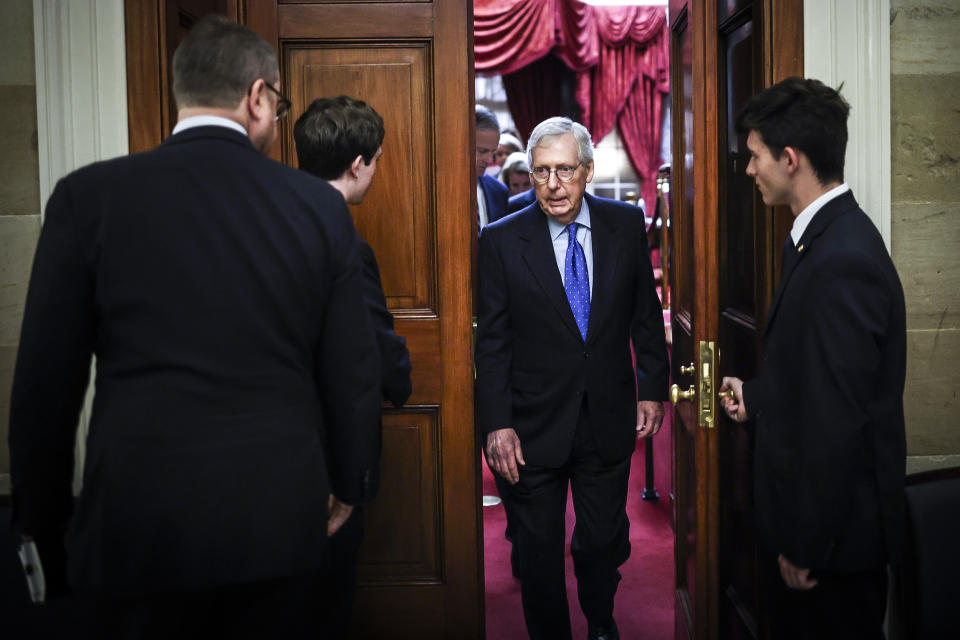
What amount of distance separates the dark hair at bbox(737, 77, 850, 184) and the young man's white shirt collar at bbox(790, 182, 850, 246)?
27 millimetres

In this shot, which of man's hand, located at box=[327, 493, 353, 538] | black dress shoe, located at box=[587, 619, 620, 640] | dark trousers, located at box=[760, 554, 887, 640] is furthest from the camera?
black dress shoe, located at box=[587, 619, 620, 640]

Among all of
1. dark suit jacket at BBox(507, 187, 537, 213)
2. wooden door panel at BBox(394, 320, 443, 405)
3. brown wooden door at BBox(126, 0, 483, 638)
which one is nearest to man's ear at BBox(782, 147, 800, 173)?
→ brown wooden door at BBox(126, 0, 483, 638)

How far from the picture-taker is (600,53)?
8406mm

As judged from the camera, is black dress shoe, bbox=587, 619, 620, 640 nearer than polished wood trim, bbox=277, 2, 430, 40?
No

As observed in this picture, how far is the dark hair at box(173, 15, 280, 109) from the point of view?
1.49 metres

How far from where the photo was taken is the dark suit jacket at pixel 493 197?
439 cm

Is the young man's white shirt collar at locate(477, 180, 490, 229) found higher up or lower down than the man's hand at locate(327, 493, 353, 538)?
higher up

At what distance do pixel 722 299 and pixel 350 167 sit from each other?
1056 millimetres

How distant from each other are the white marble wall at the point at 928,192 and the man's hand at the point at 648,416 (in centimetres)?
73

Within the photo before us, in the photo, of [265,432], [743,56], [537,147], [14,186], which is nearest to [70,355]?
[265,432]

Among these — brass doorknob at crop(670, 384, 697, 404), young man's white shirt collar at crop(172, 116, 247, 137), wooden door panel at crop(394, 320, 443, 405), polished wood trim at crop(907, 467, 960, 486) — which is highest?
young man's white shirt collar at crop(172, 116, 247, 137)

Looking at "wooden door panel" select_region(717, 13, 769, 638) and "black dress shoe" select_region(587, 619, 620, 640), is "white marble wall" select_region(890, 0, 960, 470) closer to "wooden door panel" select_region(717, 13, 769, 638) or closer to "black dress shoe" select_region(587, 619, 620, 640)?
"wooden door panel" select_region(717, 13, 769, 638)

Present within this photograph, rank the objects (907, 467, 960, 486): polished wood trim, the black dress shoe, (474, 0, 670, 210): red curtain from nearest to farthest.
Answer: (907, 467, 960, 486): polished wood trim → the black dress shoe → (474, 0, 670, 210): red curtain

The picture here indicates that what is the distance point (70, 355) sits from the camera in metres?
1.39
